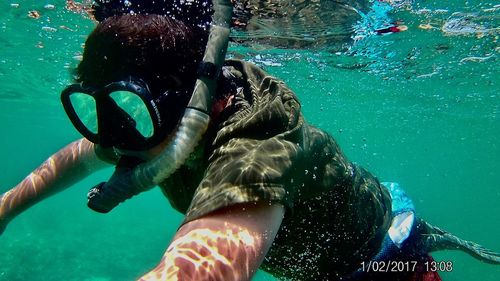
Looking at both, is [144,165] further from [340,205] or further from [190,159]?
[340,205]

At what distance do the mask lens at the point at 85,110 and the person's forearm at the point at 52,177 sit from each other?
0.62 meters

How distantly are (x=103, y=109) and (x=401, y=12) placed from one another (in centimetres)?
962

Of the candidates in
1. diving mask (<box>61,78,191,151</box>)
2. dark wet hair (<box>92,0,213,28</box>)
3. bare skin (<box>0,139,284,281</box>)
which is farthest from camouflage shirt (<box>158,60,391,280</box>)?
dark wet hair (<box>92,0,213,28</box>)

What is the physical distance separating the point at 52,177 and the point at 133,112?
1.79m

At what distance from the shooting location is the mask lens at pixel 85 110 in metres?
2.78

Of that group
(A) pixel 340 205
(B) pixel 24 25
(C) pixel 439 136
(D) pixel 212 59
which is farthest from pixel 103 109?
(C) pixel 439 136

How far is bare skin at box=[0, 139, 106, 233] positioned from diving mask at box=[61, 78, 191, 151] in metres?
1.17

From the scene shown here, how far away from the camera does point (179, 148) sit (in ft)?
6.27

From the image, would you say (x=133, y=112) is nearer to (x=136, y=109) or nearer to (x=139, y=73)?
(x=136, y=109)

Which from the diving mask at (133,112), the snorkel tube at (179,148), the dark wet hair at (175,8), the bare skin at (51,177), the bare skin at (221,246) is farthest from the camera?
the dark wet hair at (175,8)

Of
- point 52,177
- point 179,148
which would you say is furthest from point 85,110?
point 179,148

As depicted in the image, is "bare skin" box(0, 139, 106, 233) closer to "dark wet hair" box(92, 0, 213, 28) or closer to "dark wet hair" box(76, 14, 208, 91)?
"dark wet hair" box(76, 14, 208, 91)
